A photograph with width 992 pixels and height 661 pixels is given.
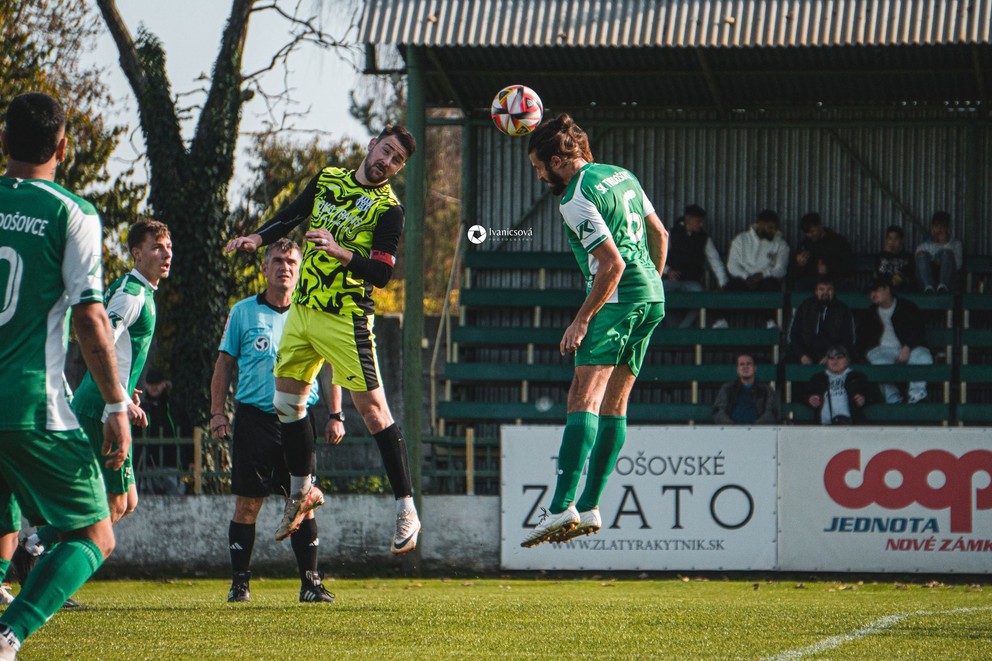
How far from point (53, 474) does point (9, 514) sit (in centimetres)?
78

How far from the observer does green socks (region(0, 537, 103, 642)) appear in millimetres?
4828

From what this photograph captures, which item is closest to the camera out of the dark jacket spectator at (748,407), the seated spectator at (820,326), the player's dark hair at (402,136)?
the player's dark hair at (402,136)

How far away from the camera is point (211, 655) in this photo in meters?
6.09

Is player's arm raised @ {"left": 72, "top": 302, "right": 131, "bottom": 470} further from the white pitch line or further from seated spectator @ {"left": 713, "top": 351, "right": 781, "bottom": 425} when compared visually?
seated spectator @ {"left": 713, "top": 351, "right": 781, "bottom": 425}

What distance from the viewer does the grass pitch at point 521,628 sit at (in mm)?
6324

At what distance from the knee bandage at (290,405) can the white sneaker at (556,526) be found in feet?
5.89

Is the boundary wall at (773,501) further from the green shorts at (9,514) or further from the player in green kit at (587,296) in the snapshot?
the green shorts at (9,514)

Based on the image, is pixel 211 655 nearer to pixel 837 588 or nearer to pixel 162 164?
pixel 837 588

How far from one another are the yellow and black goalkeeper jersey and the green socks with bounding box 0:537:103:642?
9.86 ft

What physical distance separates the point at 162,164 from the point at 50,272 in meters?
16.4

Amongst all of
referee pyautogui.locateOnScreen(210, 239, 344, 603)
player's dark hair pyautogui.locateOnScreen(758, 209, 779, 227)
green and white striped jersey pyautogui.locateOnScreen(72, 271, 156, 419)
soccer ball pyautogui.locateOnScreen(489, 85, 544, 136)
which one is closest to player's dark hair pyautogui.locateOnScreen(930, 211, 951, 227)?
player's dark hair pyautogui.locateOnScreen(758, 209, 779, 227)

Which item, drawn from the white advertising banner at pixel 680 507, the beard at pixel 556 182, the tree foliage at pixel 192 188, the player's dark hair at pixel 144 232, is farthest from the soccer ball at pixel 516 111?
the tree foliage at pixel 192 188

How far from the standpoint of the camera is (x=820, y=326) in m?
16.4

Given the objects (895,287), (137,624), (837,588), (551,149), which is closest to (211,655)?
(137,624)
